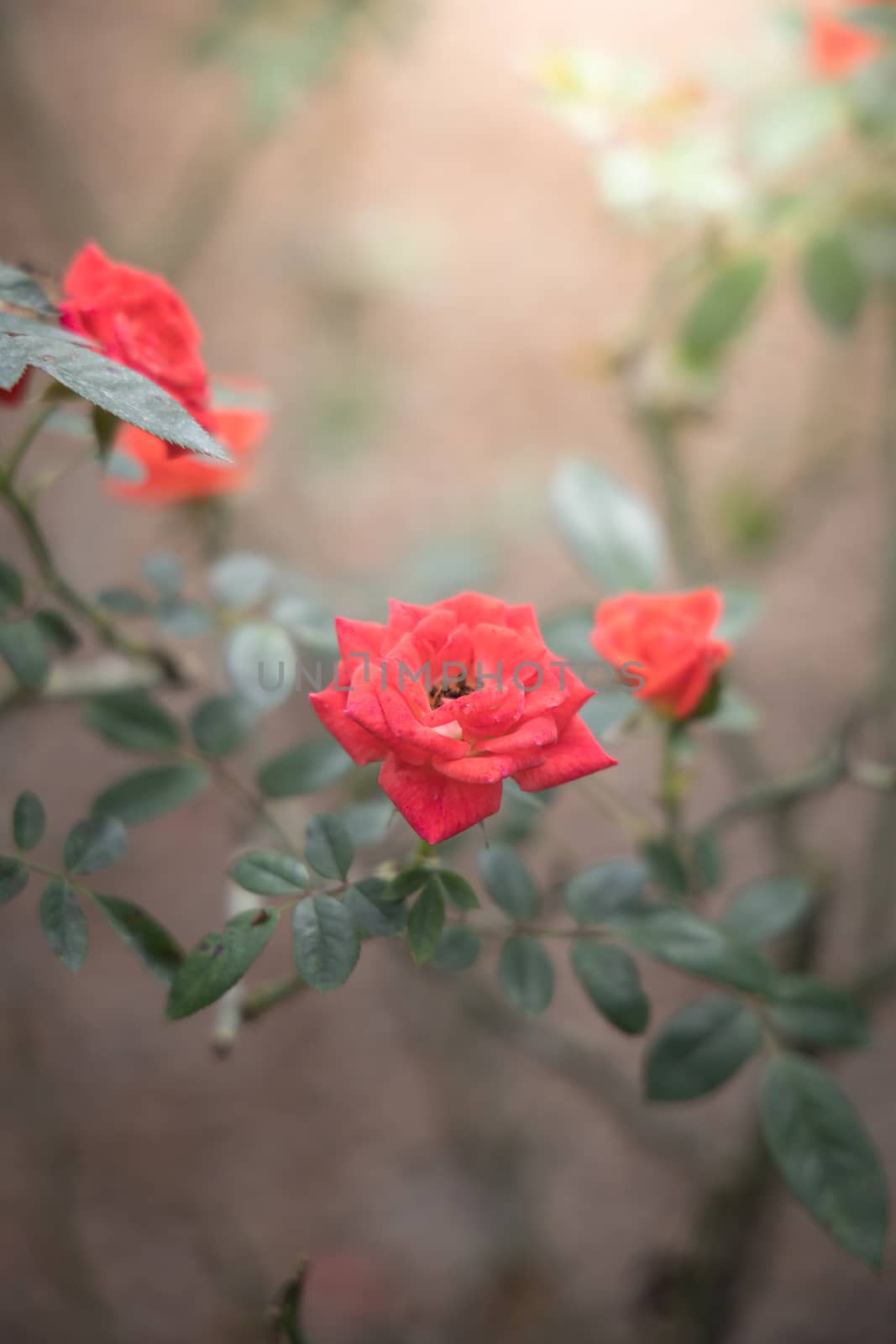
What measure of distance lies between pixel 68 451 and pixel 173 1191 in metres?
0.88

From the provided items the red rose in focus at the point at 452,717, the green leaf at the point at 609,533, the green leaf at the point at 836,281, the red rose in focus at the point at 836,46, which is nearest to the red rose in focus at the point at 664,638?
the red rose in focus at the point at 452,717

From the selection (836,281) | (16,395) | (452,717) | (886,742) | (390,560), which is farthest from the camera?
(390,560)

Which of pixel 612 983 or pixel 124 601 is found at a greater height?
pixel 124 601

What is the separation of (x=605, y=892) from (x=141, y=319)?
0.33m

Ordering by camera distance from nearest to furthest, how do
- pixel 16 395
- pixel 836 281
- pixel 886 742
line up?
pixel 16 395 → pixel 836 281 → pixel 886 742

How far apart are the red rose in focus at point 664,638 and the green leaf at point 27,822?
0.24m

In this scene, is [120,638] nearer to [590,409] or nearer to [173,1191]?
[173,1191]

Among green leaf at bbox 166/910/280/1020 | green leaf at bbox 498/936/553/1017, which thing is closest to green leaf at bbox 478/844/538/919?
green leaf at bbox 498/936/553/1017

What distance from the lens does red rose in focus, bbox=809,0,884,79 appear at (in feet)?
2.37

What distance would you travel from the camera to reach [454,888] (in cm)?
39

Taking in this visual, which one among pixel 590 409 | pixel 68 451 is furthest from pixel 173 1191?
pixel 590 409

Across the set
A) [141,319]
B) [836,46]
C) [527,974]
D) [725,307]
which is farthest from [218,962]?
[836,46]

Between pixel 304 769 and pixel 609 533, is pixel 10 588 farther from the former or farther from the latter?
pixel 609 533

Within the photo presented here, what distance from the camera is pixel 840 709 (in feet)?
4.08
